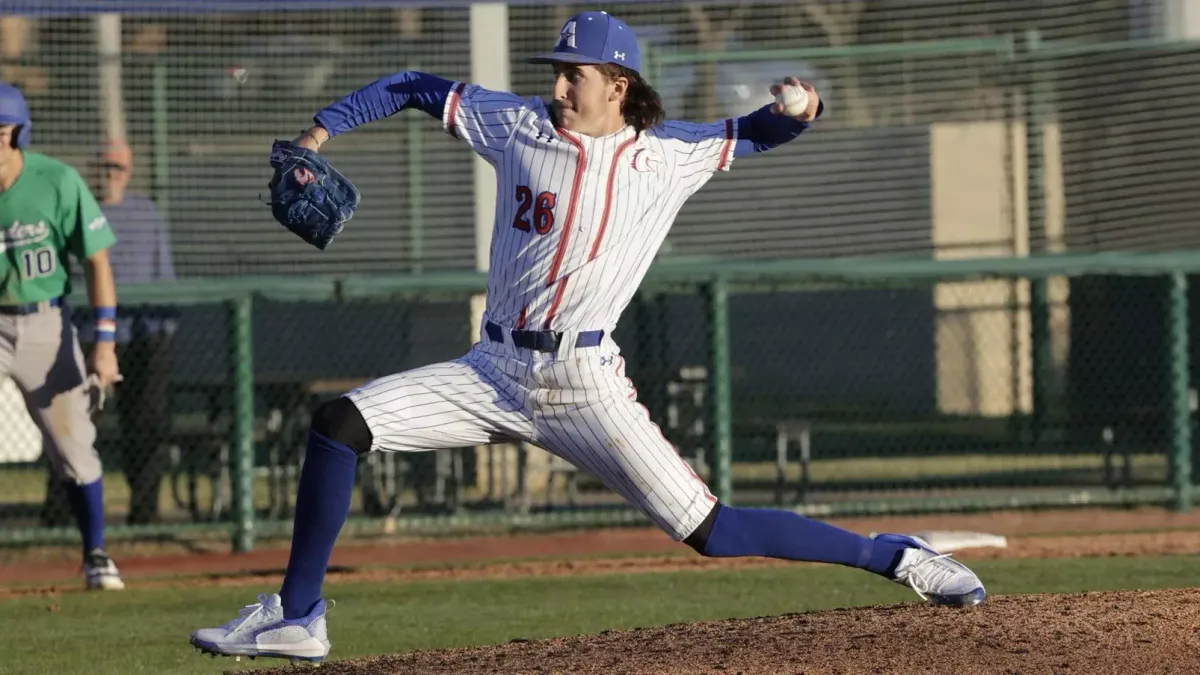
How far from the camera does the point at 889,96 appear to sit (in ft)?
54.3

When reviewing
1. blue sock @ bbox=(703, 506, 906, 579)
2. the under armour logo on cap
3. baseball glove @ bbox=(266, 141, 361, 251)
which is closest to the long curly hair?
the under armour logo on cap

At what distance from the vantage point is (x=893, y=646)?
4676 millimetres

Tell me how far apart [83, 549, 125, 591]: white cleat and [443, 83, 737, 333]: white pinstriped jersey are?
361cm

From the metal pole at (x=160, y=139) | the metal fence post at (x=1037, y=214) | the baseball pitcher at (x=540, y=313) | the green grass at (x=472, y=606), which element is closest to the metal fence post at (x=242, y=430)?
the green grass at (x=472, y=606)

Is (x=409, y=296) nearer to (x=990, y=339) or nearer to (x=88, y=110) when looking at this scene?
(x=88, y=110)

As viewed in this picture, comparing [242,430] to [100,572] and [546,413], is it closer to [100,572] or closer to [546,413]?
[100,572]

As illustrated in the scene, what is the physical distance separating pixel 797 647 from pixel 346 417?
129 cm

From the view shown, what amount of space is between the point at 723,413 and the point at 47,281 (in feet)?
11.6

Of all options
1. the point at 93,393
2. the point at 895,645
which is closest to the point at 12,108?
the point at 93,393

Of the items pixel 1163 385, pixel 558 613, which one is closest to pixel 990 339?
pixel 1163 385

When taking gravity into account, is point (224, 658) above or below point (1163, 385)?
below

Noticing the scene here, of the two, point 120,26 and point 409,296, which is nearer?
point 409,296

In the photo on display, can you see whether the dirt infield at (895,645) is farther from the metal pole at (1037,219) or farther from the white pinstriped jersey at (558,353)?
the metal pole at (1037,219)

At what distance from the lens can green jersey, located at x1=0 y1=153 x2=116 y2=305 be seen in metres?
7.50
